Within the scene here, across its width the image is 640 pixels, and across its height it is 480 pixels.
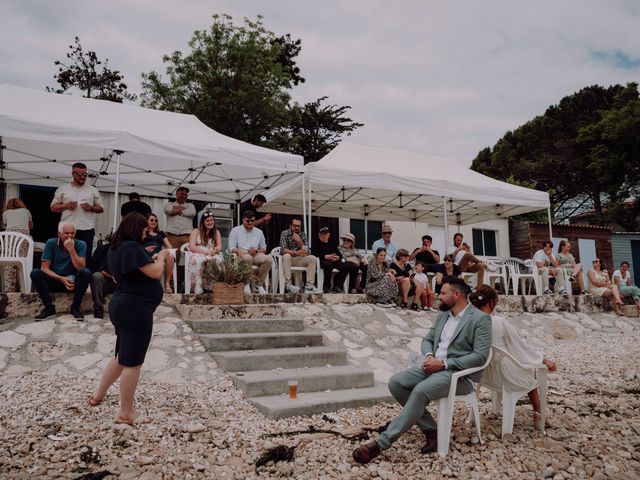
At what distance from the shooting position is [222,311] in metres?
5.84

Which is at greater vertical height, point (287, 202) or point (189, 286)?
point (287, 202)

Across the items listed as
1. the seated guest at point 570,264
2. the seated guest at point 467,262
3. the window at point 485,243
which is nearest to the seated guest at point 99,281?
the seated guest at point 467,262

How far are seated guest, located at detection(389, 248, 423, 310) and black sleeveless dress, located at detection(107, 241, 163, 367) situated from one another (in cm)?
493

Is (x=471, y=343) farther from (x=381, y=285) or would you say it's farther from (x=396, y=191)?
(x=396, y=191)

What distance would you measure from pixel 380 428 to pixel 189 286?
12.2ft

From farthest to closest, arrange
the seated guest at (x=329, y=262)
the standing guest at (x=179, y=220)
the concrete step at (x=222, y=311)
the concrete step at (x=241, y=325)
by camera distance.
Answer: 1. the seated guest at (x=329, y=262)
2. the standing guest at (x=179, y=220)
3. the concrete step at (x=222, y=311)
4. the concrete step at (x=241, y=325)

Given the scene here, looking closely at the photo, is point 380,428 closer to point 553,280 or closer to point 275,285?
point 275,285

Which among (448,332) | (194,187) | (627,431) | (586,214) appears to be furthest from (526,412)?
(586,214)

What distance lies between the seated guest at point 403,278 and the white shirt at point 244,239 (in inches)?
84.8

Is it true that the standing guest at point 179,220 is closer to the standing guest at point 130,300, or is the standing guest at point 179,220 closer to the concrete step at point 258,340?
the concrete step at point 258,340

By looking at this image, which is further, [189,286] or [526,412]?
[189,286]

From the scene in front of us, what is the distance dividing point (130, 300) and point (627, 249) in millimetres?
21658

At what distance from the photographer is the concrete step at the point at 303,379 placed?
14.1 feet

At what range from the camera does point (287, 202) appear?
10539 millimetres
